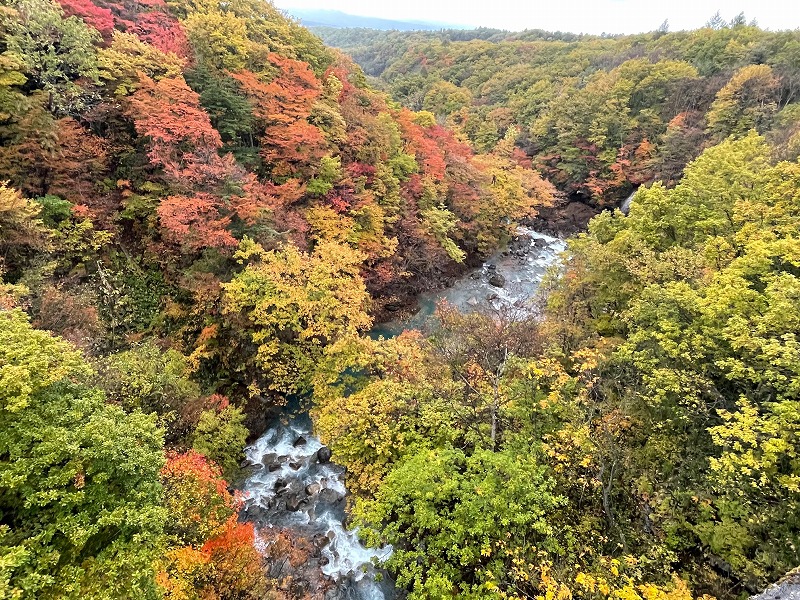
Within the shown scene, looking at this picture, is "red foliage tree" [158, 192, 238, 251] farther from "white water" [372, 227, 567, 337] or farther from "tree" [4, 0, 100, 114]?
"white water" [372, 227, 567, 337]

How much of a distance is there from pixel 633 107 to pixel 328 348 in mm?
59845

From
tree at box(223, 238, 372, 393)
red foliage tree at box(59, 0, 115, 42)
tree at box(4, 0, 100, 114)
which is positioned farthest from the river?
red foliage tree at box(59, 0, 115, 42)

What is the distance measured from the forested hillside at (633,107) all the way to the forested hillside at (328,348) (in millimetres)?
12544

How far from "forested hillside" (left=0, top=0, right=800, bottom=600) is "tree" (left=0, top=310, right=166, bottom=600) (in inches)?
2.2

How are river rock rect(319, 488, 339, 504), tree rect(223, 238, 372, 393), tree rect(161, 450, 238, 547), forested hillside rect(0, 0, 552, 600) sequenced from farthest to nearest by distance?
tree rect(223, 238, 372, 393)
river rock rect(319, 488, 339, 504)
tree rect(161, 450, 238, 547)
forested hillside rect(0, 0, 552, 600)

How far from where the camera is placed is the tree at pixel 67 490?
7.08m

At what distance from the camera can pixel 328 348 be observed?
16609 mm

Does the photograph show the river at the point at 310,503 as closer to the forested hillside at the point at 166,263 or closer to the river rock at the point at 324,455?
the river rock at the point at 324,455

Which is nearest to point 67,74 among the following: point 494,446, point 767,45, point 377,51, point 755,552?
point 494,446

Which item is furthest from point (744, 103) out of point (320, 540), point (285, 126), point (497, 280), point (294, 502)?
point (320, 540)

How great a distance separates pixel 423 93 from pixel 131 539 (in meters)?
97.9

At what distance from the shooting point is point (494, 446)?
39.3ft

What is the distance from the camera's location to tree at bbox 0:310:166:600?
708cm

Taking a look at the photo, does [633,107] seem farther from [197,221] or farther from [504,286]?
[197,221]
